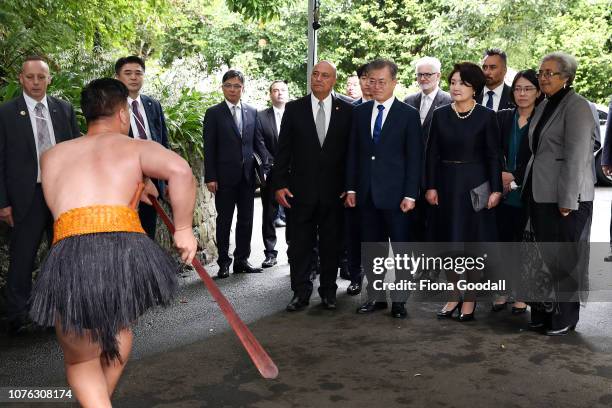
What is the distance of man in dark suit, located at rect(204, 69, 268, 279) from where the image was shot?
25.3 feet

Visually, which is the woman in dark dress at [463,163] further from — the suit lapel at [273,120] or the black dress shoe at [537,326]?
the suit lapel at [273,120]

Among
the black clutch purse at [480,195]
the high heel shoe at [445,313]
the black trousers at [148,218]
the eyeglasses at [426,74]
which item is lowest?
the high heel shoe at [445,313]

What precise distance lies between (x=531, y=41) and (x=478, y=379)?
20.1m

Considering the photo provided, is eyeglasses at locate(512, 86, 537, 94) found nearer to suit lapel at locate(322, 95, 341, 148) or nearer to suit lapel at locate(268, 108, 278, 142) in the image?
suit lapel at locate(322, 95, 341, 148)

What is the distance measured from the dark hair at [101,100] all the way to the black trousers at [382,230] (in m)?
3.10

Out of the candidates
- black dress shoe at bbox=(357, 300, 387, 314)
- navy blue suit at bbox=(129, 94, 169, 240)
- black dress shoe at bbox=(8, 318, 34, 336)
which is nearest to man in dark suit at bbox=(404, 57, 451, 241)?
black dress shoe at bbox=(357, 300, 387, 314)

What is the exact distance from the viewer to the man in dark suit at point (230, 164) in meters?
7.72

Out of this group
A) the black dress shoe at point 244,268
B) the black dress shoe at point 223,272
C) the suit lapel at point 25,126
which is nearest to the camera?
the suit lapel at point 25,126

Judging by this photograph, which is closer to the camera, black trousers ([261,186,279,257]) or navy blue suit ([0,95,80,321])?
navy blue suit ([0,95,80,321])

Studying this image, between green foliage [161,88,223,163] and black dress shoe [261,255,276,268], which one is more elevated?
green foliage [161,88,223,163]

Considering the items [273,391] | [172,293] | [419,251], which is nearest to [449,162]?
[419,251]

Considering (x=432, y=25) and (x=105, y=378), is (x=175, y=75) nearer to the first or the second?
(x=105, y=378)

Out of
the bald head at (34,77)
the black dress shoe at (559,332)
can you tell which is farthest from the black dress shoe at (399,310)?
the bald head at (34,77)

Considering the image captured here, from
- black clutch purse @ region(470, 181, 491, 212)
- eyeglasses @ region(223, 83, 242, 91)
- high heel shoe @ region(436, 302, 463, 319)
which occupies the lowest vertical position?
high heel shoe @ region(436, 302, 463, 319)
